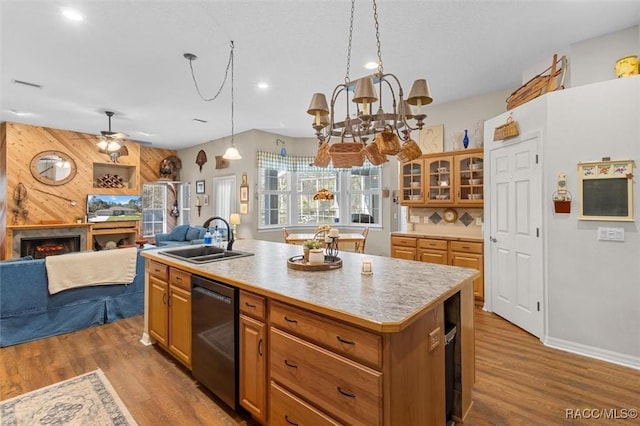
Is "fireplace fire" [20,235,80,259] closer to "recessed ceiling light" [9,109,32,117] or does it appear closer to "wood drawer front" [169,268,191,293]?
"recessed ceiling light" [9,109,32,117]

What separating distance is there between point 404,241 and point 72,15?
453 centimetres

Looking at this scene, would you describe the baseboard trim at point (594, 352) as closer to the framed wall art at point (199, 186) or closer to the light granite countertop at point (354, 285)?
the light granite countertop at point (354, 285)

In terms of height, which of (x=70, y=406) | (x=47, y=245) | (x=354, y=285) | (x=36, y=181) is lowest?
(x=70, y=406)

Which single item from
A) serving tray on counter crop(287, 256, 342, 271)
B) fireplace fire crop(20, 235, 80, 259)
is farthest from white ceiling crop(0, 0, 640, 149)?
fireplace fire crop(20, 235, 80, 259)

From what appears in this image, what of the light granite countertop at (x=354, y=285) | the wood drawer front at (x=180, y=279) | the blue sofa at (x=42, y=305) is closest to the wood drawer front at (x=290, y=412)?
the light granite countertop at (x=354, y=285)

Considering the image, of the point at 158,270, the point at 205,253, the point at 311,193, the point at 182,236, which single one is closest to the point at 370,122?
the point at 205,253

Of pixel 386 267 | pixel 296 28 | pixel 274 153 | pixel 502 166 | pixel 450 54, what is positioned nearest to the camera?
pixel 386 267

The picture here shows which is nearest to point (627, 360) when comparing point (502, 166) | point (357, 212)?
point (502, 166)

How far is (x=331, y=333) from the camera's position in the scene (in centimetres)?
138

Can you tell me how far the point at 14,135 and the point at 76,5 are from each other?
530cm

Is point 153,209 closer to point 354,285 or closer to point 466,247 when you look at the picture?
point 466,247

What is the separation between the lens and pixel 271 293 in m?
1.64

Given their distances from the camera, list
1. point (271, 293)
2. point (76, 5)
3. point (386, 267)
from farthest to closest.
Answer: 1. point (76, 5)
2. point (386, 267)
3. point (271, 293)

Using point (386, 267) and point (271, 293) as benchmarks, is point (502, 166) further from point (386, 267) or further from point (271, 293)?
point (271, 293)
